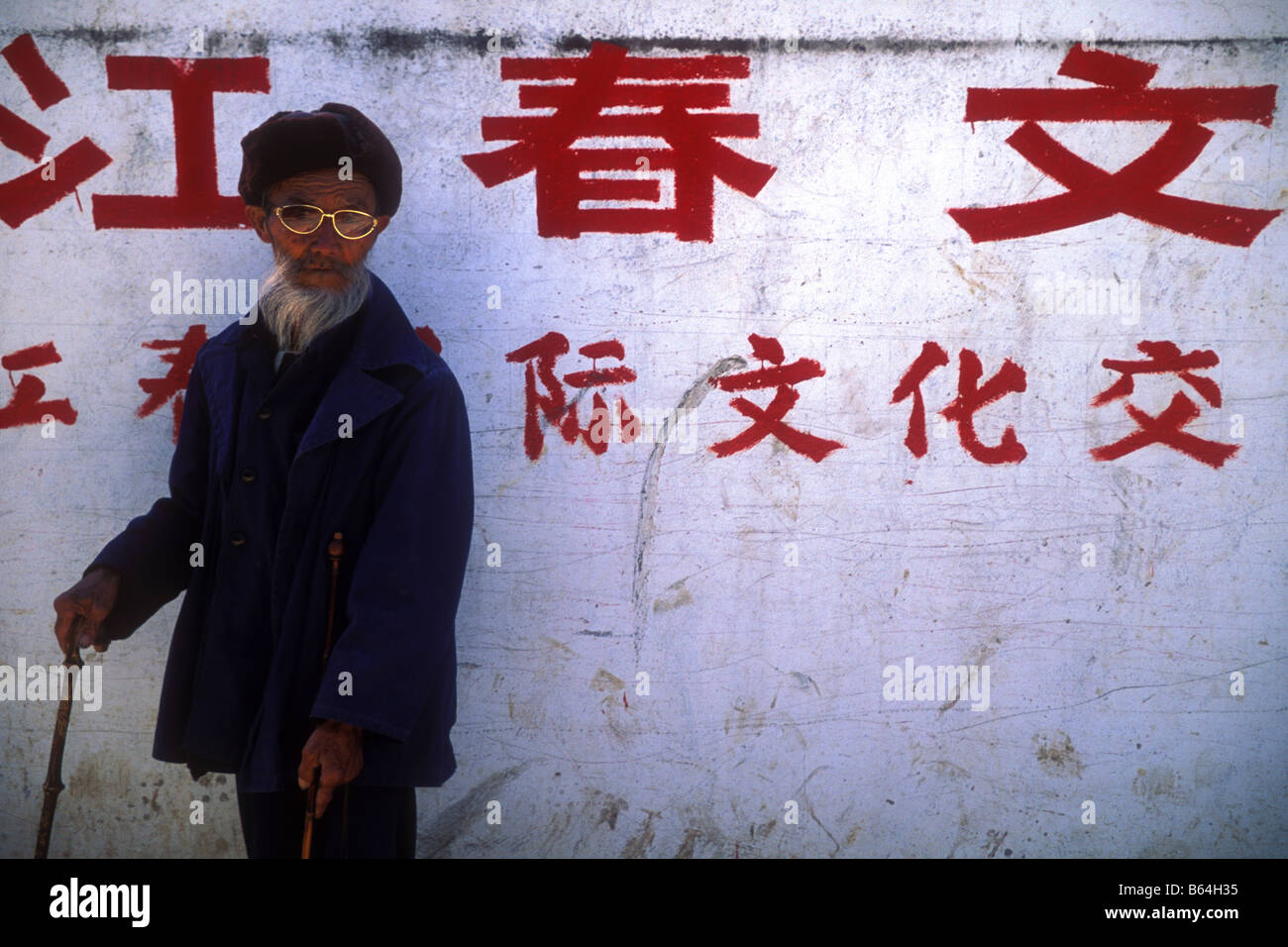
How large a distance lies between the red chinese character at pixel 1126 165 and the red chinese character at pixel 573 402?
1.22 metres

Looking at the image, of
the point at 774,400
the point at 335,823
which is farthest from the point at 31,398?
the point at 774,400

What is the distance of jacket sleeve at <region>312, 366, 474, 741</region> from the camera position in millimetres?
2266

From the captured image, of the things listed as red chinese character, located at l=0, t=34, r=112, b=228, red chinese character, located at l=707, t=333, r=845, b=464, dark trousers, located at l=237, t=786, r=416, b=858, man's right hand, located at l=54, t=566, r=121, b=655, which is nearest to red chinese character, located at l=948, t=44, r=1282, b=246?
red chinese character, located at l=707, t=333, r=845, b=464

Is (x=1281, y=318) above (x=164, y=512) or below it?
above

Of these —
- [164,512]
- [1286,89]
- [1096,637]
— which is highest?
[1286,89]

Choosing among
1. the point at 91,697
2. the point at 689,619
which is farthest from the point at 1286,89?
the point at 91,697

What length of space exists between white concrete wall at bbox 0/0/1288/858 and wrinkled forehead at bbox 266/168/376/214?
66 cm

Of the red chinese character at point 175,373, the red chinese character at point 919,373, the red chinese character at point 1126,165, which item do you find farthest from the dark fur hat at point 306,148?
the red chinese character at point 1126,165

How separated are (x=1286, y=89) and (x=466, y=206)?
2628 mm

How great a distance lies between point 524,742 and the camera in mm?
3357

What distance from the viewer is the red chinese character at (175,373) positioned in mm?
3299

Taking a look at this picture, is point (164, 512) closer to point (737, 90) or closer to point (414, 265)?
point (414, 265)

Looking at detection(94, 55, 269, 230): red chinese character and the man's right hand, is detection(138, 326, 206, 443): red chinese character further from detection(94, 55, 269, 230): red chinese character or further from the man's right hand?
the man's right hand

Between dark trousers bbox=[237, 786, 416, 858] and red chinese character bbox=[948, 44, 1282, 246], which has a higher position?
red chinese character bbox=[948, 44, 1282, 246]
